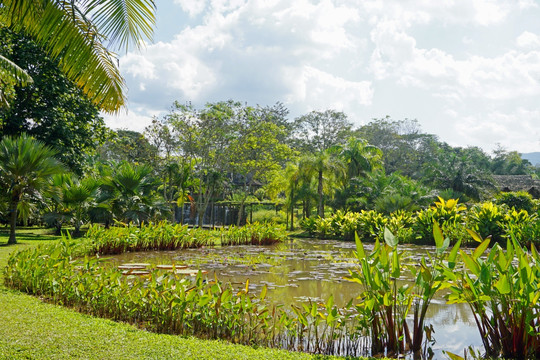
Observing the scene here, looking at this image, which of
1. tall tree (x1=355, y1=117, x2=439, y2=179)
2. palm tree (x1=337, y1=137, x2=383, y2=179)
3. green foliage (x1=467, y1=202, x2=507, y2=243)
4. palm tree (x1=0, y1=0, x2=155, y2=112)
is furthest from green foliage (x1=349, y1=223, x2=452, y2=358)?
tall tree (x1=355, y1=117, x2=439, y2=179)

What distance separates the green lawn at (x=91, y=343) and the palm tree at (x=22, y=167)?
797 cm

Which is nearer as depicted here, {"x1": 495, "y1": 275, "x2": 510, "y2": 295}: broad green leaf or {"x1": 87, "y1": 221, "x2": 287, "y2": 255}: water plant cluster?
{"x1": 495, "y1": 275, "x2": 510, "y2": 295}: broad green leaf

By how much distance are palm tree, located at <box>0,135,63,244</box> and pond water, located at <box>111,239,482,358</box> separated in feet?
10.8

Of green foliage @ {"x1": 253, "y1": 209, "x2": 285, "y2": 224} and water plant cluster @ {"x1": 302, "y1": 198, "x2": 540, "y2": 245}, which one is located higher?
green foliage @ {"x1": 253, "y1": 209, "x2": 285, "y2": 224}

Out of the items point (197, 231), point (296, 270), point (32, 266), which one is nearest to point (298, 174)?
point (197, 231)

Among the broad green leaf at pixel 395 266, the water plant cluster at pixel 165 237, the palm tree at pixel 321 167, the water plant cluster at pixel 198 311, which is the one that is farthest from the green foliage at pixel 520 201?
the broad green leaf at pixel 395 266

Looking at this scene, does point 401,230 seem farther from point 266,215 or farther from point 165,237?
point 266,215

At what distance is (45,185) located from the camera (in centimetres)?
1199

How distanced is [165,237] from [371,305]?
9430 millimetres

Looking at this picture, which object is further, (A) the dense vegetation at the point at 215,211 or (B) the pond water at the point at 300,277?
(B) the pond water at the point at 300,277

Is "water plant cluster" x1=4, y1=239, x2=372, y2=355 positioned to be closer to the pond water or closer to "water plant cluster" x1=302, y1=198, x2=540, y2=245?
the pond water

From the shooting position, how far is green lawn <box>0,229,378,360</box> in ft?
11.0

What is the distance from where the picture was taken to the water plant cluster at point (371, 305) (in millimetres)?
3484

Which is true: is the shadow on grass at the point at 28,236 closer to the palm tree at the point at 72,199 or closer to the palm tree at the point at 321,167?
the palm tree at the point at 72,199
